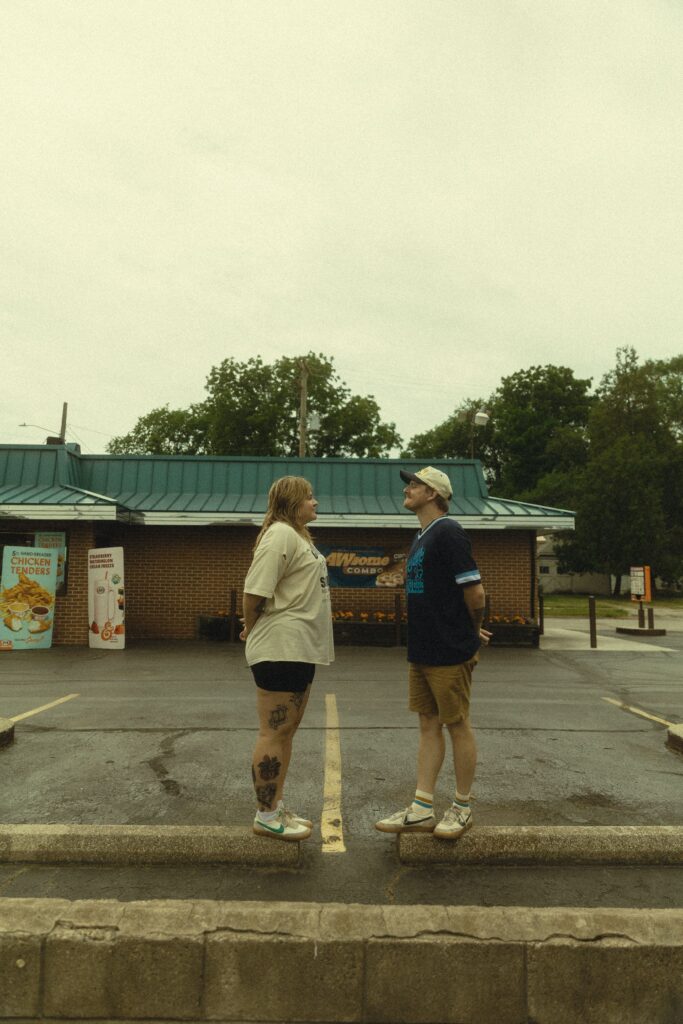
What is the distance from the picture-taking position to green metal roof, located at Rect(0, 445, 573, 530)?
52.0 ft

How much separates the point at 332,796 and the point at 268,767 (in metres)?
1.34

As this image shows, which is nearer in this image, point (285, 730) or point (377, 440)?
point (285, 730)

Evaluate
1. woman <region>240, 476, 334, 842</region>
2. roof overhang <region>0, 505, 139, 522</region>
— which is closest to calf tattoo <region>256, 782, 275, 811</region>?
woman <region>240, 476, 334, 842</region>

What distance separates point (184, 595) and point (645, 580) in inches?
499

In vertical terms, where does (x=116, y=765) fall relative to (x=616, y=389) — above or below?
below

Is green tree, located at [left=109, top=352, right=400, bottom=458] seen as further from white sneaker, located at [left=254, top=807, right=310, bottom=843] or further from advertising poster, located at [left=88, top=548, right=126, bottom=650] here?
white sneaker, located at [left=254, top=807, right=310, bottom=843]

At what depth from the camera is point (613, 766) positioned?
566 cm

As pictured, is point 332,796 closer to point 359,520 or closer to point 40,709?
point 40,709

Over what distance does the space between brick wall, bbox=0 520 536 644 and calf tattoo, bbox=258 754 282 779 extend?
44.1 feet

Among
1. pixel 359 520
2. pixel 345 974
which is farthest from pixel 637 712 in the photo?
pixel 359 520

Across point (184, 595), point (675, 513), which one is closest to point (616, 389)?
point (675, 513)

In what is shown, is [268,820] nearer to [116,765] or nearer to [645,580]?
[116,765]

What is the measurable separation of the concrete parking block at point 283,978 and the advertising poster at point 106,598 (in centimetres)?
1249

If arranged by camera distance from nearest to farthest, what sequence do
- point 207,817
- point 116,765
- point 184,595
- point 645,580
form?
point 207,817 < point 116,765 < point 184,595 < point 645,580
